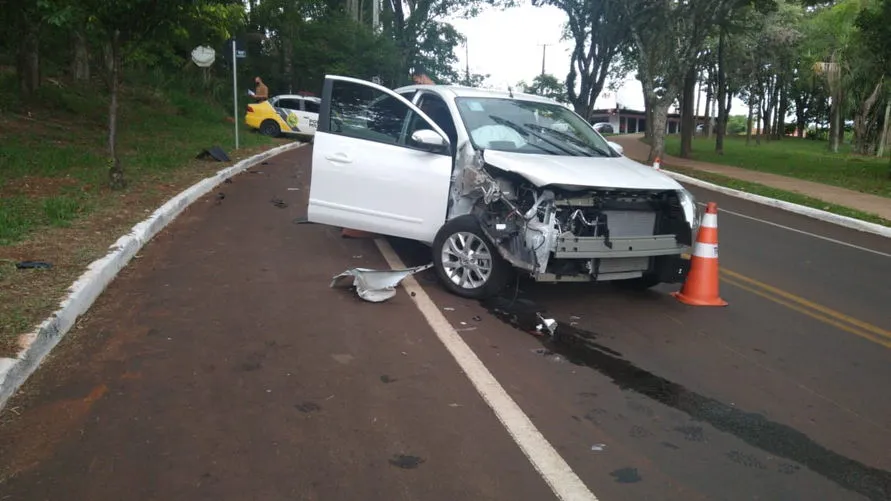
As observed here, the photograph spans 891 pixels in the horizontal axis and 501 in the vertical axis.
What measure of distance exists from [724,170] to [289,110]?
49.8ft

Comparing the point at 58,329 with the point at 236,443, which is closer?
the point at 236,443

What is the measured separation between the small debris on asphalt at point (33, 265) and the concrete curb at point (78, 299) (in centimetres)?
36

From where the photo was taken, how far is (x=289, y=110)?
27.4 m

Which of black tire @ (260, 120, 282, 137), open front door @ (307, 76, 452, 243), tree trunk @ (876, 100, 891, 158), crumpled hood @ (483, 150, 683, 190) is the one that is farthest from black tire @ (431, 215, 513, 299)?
tree trunk @ (876, 100, 891, 158)

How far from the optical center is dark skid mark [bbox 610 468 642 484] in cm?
360

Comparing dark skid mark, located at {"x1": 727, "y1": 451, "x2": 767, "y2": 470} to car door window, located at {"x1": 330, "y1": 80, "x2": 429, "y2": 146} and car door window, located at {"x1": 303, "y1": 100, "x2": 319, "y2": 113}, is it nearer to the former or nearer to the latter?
car door window, located at {"x1": 330, "y1": 80, "x2": 429, "y2": 146}

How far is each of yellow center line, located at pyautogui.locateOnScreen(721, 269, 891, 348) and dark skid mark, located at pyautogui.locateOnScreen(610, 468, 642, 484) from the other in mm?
3406

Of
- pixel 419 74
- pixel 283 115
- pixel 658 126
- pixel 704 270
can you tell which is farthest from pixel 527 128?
pixel 419 74

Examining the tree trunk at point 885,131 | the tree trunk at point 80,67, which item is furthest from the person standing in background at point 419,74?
the tree trunk at point 885,131

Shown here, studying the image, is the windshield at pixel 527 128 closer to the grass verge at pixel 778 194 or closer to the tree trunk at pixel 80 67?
the grass verge at pixel 778 194

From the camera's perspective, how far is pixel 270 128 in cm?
2725

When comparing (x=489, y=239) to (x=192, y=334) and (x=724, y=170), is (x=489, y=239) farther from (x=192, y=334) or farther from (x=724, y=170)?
(x=724, y=170)

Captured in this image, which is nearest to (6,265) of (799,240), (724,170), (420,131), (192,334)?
(192,334)

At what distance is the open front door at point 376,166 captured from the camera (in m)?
6.97
